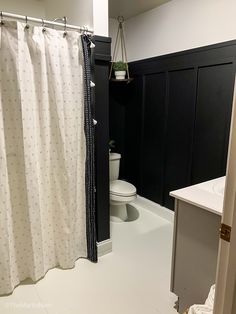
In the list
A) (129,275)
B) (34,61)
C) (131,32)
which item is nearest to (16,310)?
(129,275)

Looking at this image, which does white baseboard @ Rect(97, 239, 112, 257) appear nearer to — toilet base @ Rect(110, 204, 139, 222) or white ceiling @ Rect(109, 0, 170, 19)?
toilet base @ Rect(110, 204, 139, 222)

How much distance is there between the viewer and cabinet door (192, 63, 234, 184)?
2164 millimetres

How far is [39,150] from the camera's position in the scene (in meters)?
1.83

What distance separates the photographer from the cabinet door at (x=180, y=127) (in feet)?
8.11

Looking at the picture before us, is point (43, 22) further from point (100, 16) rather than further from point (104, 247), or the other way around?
point (104, 247)

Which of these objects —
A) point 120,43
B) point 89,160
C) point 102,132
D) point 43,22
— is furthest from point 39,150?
point 120,43

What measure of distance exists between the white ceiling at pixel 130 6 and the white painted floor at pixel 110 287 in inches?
95.8

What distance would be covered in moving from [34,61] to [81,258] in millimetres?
1648

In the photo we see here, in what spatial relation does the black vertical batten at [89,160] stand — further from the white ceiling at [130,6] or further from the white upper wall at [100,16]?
the white ceiling at [130,6]

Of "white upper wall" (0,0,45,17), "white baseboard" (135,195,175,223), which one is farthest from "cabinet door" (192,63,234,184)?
"white upper wall" (0,0,45,17)

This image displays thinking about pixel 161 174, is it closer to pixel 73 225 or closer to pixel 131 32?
pixel 73 225

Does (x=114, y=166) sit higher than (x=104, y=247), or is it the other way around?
(x=114, y=166)

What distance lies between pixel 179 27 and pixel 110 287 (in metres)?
2.44

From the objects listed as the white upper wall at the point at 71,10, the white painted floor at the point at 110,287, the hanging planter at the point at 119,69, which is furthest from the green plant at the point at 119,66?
the white painted floor at the point at 110,287
